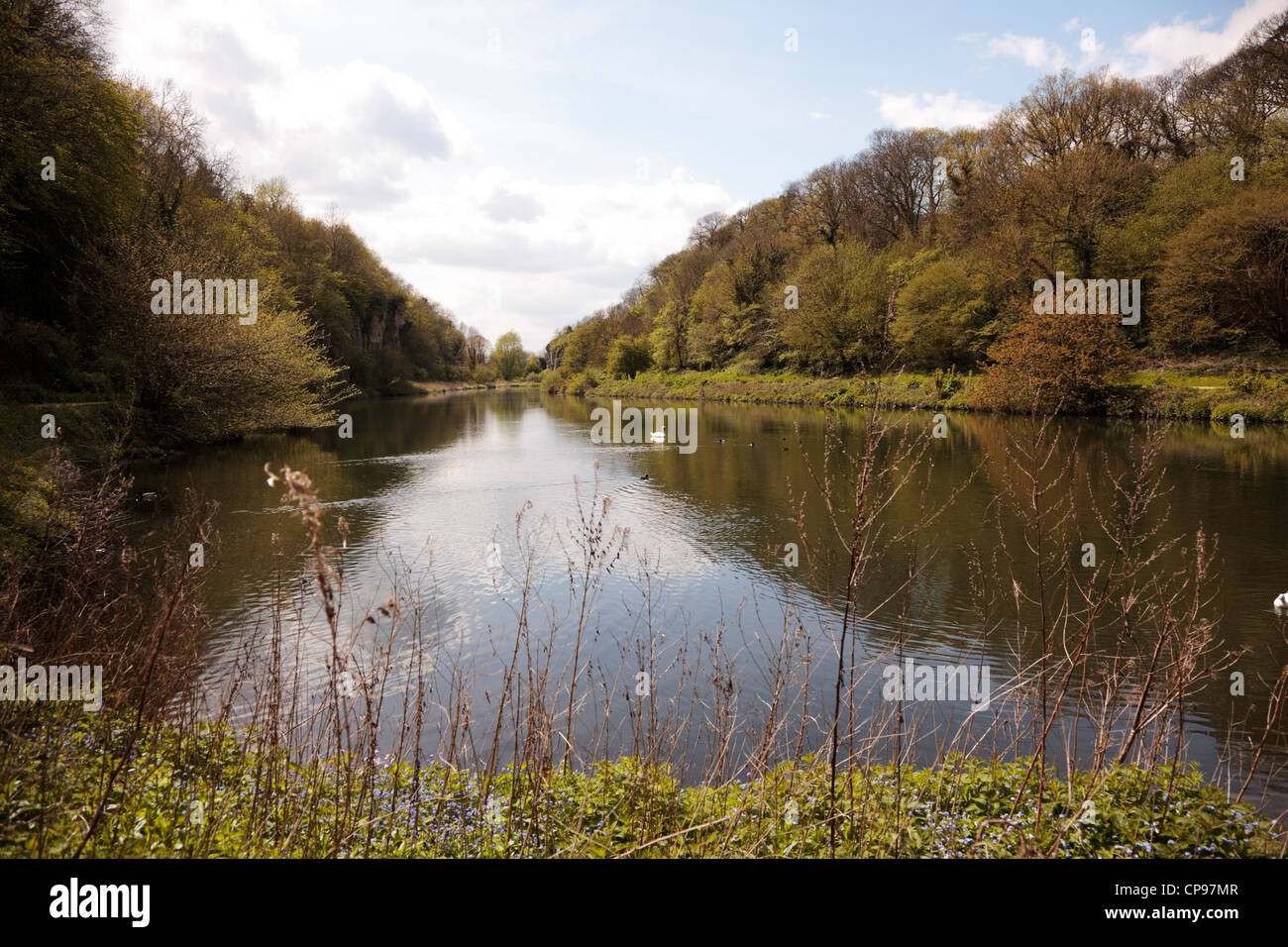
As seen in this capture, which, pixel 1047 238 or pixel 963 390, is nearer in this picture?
pixel 1047 238

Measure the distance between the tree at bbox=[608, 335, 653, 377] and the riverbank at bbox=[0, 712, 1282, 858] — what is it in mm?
65453

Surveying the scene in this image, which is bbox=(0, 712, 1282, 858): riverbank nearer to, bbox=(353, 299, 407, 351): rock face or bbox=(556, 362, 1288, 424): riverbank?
bbox=(556, 362, 1288, 424): riverbank

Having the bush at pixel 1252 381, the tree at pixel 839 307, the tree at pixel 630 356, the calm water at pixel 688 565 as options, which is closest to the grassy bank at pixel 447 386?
the tree at pixel 630 356

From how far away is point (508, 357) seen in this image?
398ft

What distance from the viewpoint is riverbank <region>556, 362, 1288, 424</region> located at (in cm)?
2356

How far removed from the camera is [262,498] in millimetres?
15578

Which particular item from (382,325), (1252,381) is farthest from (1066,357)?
(382,325)

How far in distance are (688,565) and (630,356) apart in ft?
194

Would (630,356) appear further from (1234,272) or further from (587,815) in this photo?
(587,815)

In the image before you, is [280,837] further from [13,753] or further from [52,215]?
[52,215]

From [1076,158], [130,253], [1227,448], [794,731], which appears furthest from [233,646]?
[1076,158]

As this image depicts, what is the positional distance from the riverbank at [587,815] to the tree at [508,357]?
117651 mm

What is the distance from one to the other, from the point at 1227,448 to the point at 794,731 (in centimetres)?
2036

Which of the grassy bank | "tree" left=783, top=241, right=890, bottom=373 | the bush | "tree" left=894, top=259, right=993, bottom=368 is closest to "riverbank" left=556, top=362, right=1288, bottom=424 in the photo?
the bush
